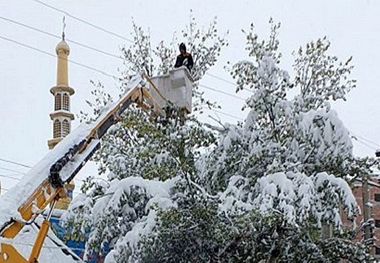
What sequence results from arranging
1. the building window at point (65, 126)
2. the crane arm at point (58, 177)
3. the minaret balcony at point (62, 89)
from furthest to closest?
the minaret balcony at point (62, 89), the building window at point (65, 126), the crane arm at point (58, 177)

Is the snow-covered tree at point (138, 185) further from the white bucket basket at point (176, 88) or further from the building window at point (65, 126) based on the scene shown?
the building window at point (65, 126)

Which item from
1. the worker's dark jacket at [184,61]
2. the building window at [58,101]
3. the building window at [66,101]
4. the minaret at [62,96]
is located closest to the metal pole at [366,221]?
the worker's dark jacket at [184,61]

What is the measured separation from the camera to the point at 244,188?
8102mm

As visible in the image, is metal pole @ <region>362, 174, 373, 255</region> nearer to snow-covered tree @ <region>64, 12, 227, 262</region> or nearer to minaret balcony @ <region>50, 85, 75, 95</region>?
snow-covered tree @ <region>64, 12, 227, 262</region>

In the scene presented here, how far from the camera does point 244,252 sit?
829cm

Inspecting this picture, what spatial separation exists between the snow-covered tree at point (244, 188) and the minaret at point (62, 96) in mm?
16238

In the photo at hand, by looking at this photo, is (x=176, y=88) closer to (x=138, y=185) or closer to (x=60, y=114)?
(x=138, y=185)

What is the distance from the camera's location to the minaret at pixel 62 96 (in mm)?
25297

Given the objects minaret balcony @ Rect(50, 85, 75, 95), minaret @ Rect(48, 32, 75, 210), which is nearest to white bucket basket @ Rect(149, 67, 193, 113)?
minaret @ Rect(48, 32, 75, 210)

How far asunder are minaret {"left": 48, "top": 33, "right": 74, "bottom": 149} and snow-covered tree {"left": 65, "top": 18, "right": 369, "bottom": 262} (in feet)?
53.3

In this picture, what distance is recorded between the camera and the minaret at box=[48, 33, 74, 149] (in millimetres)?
25297

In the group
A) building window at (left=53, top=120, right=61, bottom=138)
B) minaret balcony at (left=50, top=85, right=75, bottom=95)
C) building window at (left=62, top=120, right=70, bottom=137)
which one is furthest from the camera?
minaret balcony at (left=50, top=85, right=75, bottom=95)

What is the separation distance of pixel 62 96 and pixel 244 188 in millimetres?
19224

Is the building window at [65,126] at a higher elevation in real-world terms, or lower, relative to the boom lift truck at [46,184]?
higher
